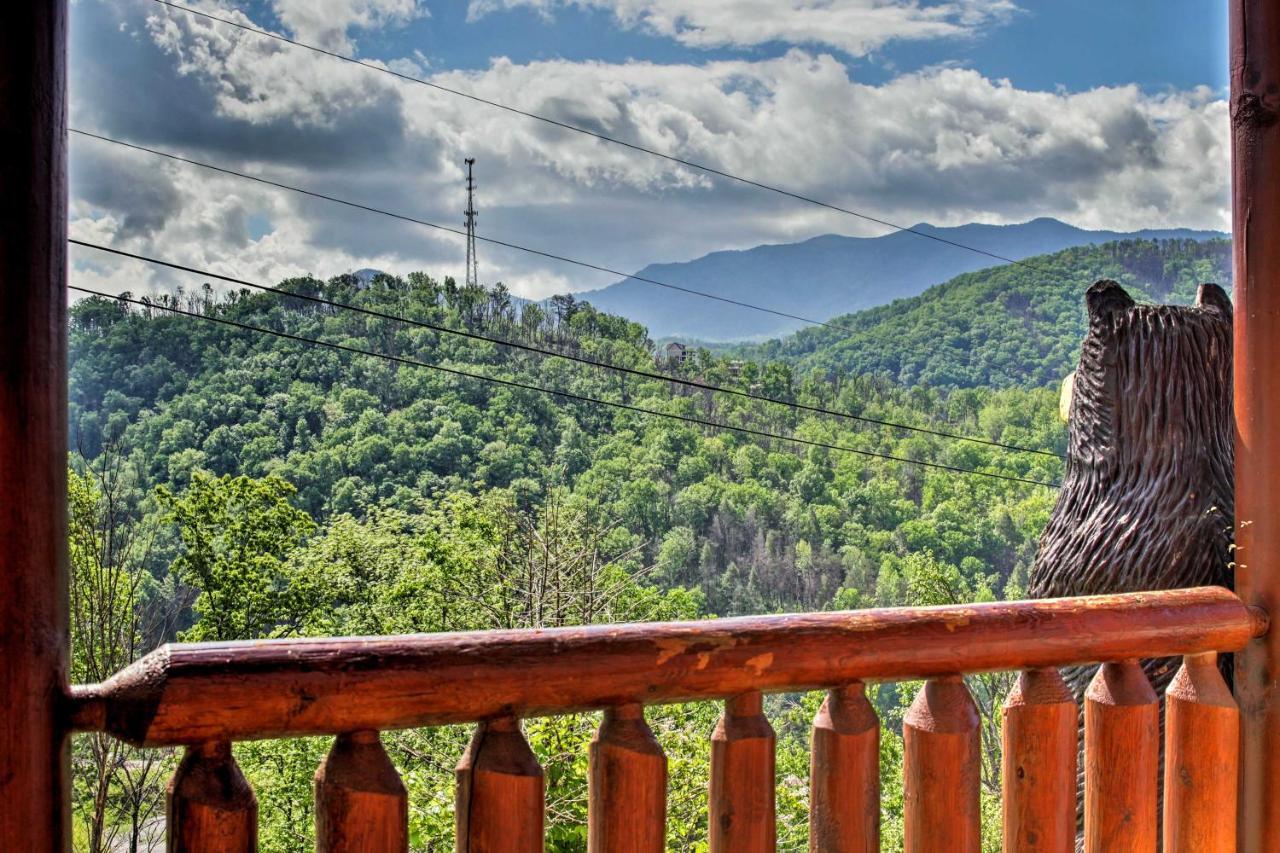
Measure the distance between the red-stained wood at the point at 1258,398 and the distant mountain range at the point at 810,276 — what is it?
2890 cm

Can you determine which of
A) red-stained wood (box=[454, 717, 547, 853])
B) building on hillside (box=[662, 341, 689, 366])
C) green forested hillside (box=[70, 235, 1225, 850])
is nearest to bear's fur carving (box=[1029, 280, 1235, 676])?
red-stained wood (box=[454, 717, 547, 853])

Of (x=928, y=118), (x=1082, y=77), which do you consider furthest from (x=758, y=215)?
(x=1082, y=77)

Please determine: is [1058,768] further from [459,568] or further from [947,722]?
[459,568]

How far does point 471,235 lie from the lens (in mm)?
32844

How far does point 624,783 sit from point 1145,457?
3.14 ft

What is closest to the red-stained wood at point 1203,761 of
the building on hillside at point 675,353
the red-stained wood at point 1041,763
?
the red-stained wood at point 1041,763

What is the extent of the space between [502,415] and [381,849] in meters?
22.8

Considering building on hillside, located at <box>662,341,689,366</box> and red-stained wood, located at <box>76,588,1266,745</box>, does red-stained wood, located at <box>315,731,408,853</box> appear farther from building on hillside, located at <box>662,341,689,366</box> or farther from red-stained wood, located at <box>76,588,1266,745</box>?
building on hillside, located at <box>662,341,689,366</box>

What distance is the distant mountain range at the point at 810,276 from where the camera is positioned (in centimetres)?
3422

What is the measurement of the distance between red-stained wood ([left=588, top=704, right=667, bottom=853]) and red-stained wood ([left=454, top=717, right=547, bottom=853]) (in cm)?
5

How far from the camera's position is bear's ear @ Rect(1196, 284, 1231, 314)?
4.81 ft

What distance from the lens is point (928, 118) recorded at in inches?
1875

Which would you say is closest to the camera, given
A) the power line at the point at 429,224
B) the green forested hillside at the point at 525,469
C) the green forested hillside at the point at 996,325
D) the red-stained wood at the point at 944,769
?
the red-stained wood at the point at 944,769

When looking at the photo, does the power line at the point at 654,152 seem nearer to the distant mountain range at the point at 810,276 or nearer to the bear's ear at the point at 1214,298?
the distant mountain range at the point at 810,276
